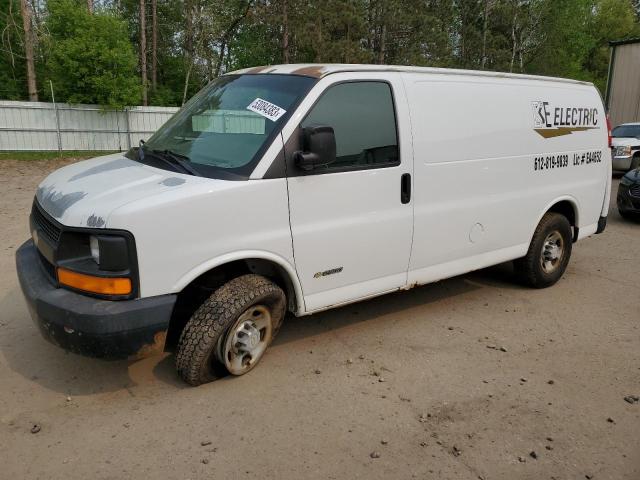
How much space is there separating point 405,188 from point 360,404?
167cm

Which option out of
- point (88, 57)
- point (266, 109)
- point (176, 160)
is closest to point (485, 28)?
point (88, 57)

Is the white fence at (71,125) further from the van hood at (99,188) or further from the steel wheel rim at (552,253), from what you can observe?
the steel wheel rim at (552,253)

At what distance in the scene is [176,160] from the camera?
3.77 metres

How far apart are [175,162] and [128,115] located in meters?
19.1

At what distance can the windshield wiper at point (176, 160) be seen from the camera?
3564mm

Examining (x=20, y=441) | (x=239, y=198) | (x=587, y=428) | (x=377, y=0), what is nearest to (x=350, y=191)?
(x=239, y=198)

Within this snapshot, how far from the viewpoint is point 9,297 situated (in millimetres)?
5117

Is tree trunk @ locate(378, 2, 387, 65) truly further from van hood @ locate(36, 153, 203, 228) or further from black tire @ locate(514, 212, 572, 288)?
van hood @ locate(36, 153, 203, 228)

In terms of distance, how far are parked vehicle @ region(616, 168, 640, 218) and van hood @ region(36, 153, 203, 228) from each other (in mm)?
8693

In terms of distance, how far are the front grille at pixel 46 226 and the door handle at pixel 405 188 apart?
243 cm

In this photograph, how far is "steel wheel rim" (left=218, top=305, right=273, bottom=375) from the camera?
3.62 meters

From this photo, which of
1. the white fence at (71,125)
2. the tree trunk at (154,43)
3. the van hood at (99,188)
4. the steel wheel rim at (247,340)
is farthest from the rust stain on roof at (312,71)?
the tree trunk at (154,43)

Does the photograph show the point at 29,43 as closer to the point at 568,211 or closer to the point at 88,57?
the point at 88,57

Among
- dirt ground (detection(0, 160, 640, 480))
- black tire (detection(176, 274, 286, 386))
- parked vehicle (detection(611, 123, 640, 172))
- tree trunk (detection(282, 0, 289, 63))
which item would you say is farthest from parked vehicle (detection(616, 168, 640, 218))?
tree trunk (detection(282, 0, 289, 63))
